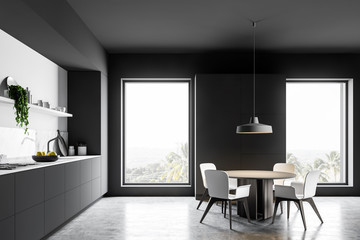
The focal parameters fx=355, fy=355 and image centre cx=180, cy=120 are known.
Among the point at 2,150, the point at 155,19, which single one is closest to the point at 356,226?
the point at 155,19

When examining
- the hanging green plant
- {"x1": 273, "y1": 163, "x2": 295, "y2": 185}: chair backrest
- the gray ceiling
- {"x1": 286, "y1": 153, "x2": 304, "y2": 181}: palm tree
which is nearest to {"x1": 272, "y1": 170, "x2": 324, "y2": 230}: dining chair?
{"x1": 273, "y1": 163, "x2": 295, "y2": 185}: chair backrest

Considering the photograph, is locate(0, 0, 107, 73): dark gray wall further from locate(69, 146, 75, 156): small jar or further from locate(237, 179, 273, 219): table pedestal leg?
locate(237, 179, 273, 219): table pedestal leg

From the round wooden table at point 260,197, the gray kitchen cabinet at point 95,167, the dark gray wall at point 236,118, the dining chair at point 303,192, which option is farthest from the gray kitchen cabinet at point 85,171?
the dining chair at point 303,192

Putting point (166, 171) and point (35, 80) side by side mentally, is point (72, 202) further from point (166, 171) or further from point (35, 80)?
point (166, 171)

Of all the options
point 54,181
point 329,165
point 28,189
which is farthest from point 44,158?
point 329,165

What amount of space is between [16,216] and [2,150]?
4.56 ft

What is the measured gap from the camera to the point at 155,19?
18.2 ft

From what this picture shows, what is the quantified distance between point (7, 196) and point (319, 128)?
6.57 metres

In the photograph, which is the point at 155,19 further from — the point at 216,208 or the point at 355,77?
the point at 355,77

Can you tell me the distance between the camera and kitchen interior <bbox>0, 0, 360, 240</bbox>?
4.53 metres

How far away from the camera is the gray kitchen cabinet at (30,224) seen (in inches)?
139

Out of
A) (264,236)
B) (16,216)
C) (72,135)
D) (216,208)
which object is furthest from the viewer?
(72,135)

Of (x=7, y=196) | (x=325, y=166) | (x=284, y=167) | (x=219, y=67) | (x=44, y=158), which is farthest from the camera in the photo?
(x=325, y=166)

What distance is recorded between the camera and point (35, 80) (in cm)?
566
